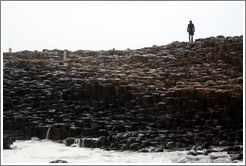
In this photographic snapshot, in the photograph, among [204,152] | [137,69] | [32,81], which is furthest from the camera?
[137,69]

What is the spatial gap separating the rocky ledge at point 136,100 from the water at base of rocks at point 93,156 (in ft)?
0.98

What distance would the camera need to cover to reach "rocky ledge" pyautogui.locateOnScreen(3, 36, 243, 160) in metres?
9.24

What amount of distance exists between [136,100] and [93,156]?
3442 mm

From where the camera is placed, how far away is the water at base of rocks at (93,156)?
24.8 feet

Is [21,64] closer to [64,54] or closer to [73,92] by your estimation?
[64,54]

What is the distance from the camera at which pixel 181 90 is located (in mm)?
10961

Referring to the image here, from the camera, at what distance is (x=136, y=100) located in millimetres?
11141

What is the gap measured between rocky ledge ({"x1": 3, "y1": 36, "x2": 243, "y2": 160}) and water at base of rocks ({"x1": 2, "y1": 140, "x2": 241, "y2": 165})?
0.30 meters

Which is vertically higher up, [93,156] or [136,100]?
[136,100]

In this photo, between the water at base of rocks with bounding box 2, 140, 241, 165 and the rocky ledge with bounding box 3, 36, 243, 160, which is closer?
the water at base of rocks with bounding box 2, 140, 241, 165

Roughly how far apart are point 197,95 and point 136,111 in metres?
1.97

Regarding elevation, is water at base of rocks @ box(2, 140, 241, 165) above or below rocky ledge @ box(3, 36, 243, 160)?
below

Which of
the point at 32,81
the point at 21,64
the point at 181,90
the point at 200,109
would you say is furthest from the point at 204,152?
the point at 21,64

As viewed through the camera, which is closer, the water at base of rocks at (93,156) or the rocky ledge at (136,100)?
the water at base of rocks at (93,156)
